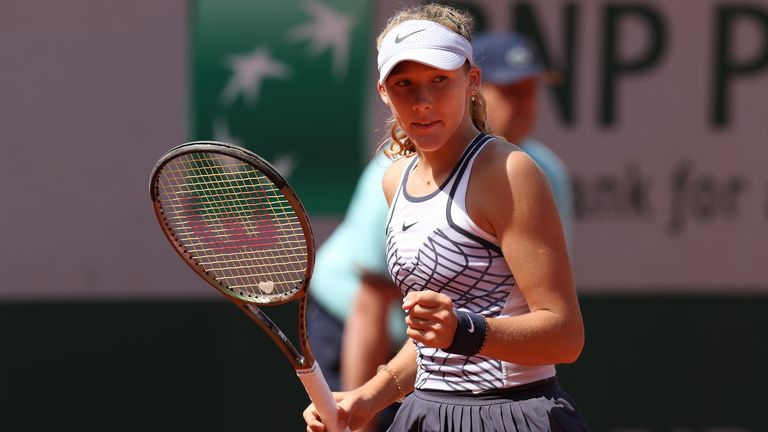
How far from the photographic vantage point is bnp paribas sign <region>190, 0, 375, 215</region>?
4930mm

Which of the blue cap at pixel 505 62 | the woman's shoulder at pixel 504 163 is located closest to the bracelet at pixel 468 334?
the woman's shoulder at pixel 504 163

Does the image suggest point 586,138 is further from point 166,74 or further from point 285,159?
point 166,74

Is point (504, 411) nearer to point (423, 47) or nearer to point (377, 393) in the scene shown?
point (377, 393)

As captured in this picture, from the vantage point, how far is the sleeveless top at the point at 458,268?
212 centimetres

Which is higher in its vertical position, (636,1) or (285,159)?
(636,1)

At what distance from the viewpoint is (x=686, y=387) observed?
5.34 m

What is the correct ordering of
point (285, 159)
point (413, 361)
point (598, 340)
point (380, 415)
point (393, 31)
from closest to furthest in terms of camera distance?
1. point (393, 31)
2. point (413, 361)
3. point (380, 415)
4. point (285, 159)
5. point (598, 340)

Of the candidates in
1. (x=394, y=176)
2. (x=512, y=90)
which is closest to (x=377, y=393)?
(x=394, y=176)

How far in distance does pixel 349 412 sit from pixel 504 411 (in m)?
0.31

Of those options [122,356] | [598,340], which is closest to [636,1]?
[598,340]

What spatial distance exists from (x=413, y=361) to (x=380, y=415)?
840 mm

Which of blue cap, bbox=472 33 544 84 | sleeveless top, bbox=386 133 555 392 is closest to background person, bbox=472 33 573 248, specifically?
blue cap, bbox=472 33 544 84

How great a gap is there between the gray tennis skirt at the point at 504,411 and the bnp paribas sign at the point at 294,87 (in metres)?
2.76

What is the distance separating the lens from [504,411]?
7.11 feet
